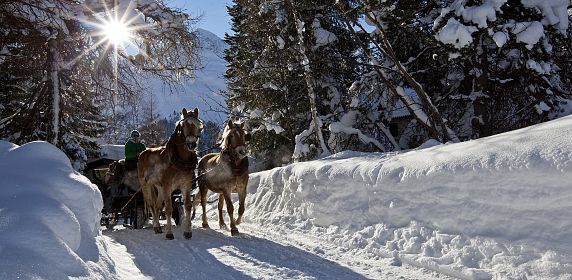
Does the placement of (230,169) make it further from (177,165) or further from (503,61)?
(503,61)

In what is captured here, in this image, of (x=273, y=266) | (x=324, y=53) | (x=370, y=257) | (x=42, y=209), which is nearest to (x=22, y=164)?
(x=42, y=209)

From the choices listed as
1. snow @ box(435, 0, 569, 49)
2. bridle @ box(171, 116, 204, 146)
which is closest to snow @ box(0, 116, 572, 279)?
bridle @ box(171, 116, 204, 146)

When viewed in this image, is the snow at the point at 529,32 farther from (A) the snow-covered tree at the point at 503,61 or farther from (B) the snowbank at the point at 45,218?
(B) the snowbank at the point at 45,218

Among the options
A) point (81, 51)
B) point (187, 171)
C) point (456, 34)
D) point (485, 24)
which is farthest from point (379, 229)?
point (81, 51)

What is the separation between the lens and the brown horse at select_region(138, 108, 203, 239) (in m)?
8.18

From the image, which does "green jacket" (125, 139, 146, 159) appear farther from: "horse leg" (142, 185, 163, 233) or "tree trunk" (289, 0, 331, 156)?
"tree trunk" (289, 0, 331, 156)

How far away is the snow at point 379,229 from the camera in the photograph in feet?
13.8

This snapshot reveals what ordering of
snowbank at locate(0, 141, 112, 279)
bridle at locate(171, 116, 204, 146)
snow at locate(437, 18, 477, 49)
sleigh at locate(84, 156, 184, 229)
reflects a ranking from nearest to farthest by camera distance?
snowbank at locate(0, 141, 112, 279)
bridle at locate(171, 116, 204, 146)
snow at locate(437, 18, 477, 49)
sleigh at locate(84, 156, 184, 229)

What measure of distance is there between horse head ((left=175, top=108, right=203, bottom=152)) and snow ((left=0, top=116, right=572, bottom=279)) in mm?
1743

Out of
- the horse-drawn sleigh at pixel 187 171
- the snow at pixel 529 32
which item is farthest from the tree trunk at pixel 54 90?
the snow at pixel 529 32

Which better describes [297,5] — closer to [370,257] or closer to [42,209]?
[370,257]

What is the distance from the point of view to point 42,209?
4.20 m

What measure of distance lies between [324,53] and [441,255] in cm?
1147

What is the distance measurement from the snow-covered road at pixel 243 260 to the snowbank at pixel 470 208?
0.44 metres
